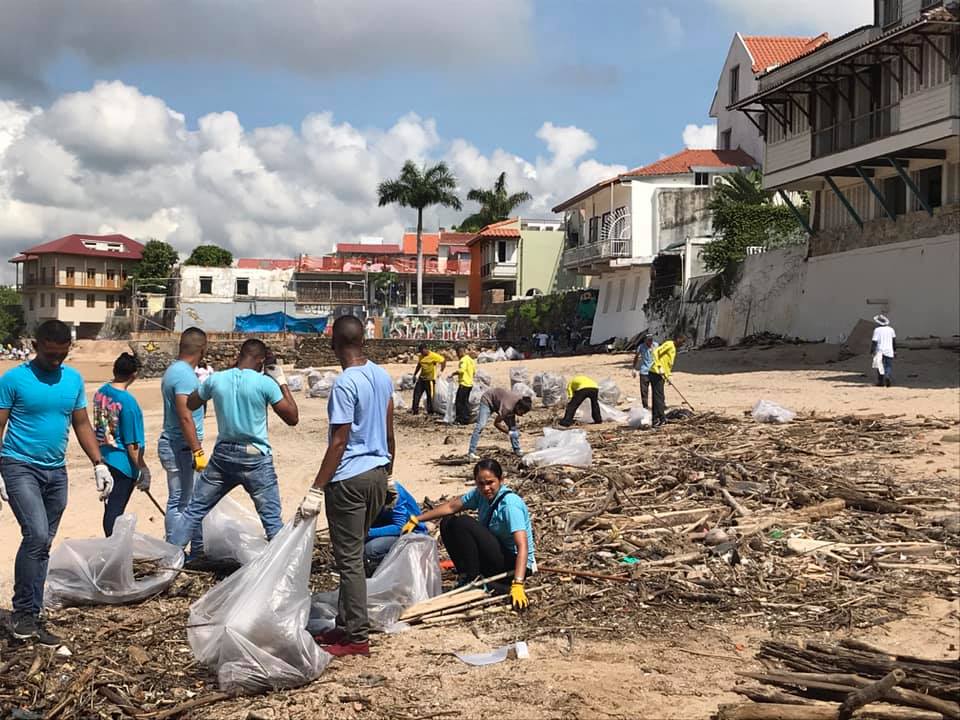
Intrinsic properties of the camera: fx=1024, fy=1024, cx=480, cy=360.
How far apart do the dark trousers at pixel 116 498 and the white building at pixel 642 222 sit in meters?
33.0

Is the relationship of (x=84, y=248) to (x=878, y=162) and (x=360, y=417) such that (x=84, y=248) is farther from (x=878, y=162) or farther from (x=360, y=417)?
(x=360, y=417)

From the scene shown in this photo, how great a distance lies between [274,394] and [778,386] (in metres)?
15.0

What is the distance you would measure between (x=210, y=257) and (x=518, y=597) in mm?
69406

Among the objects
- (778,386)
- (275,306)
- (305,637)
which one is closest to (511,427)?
(305,637)

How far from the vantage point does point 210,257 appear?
7206cm

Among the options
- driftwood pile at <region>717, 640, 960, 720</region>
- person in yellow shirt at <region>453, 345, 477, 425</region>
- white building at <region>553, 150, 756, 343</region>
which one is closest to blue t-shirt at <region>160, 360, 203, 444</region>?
driftwood pile at <region>717, 640, 960, 720</region>

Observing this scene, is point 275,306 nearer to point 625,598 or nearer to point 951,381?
point 951,381

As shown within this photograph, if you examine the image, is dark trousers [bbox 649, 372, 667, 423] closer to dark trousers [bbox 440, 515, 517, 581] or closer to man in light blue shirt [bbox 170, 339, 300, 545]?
dark trousers [bbox 440, 515, 517, 581]

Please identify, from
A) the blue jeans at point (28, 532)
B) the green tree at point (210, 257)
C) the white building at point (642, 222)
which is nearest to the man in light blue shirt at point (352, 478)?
the blue jeans at point (28, 532)

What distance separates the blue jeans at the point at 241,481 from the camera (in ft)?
21.2

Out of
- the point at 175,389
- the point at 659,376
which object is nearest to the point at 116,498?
the point at 175,389

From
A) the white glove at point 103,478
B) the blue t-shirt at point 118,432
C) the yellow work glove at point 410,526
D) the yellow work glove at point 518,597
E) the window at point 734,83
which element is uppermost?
the window at point 734,83

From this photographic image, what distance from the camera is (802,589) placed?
633 cm

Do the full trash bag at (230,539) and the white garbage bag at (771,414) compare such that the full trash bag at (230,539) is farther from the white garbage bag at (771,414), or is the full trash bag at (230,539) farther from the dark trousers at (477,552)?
the white garbage bag at (771,414)
